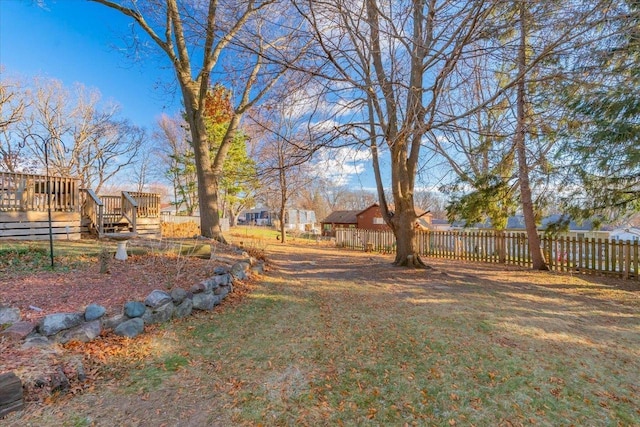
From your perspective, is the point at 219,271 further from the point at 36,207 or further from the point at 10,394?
the point at 36,207

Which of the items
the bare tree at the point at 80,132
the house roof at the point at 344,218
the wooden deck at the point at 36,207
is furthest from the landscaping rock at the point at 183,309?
the house roof at the point at 344,218

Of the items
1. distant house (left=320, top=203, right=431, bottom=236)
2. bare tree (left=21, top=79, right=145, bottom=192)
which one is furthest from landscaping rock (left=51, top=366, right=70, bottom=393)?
distant house (left=320, top=203, right=431, bottom=236)

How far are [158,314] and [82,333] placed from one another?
0.85 meters

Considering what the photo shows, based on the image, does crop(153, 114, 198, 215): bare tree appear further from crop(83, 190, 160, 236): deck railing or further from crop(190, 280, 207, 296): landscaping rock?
crop(190, 280, 207, 296): landscaping rock

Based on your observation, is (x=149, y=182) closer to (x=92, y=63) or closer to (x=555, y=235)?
(x=92, y=63)

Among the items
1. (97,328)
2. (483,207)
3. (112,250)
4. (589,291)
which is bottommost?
(589,291)

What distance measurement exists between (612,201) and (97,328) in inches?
390

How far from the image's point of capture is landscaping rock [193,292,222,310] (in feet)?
14.4

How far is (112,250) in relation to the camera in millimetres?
6156

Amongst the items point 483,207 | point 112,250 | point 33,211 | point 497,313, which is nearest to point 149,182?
point 33,211

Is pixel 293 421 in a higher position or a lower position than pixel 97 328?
lower

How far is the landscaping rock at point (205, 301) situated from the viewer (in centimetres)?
439

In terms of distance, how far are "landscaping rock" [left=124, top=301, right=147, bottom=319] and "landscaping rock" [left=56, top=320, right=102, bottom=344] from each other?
0.31 meters

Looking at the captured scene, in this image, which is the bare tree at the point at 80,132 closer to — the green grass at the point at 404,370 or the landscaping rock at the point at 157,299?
the landscaping rock at the point at 157,299
